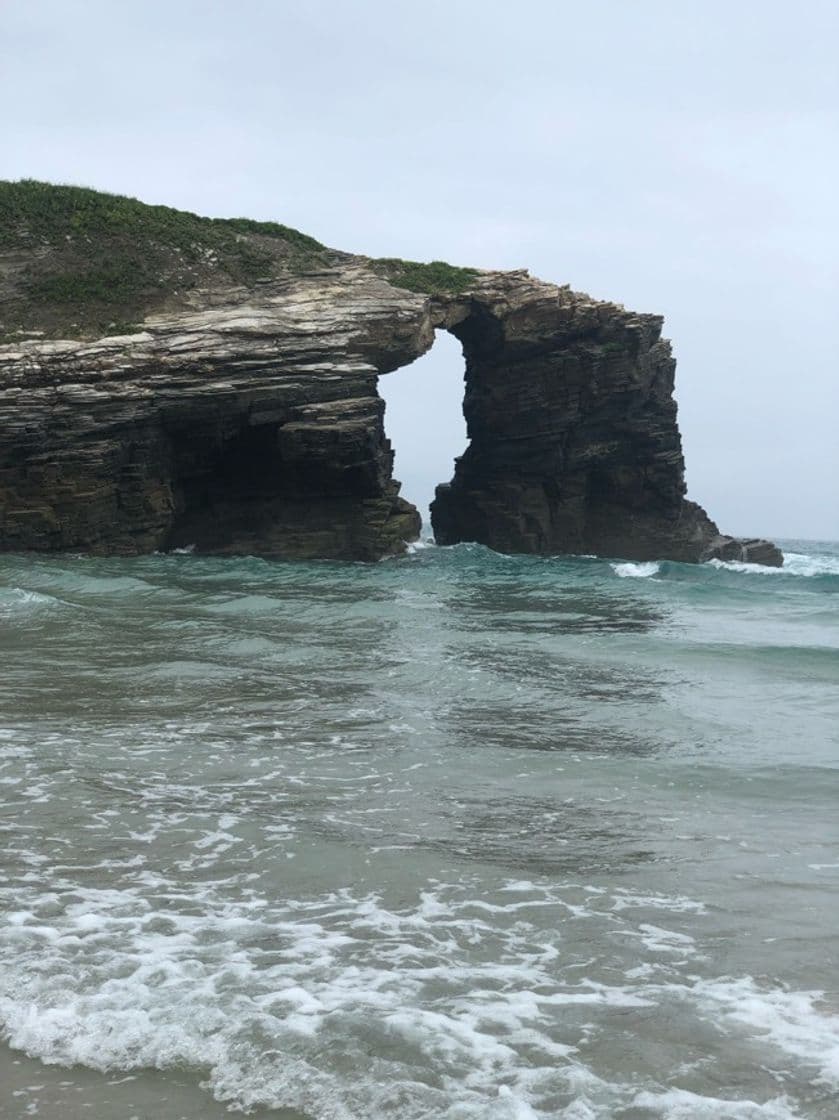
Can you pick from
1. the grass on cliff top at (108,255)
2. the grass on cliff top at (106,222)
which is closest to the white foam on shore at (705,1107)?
the grass on cliff top at (108,255)

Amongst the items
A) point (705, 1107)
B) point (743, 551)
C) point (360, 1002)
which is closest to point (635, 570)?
point (743, 551)

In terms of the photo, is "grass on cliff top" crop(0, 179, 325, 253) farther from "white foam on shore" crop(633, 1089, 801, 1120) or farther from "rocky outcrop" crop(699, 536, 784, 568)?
"white foam on shore" crop(633, 1089, 801, 1120)

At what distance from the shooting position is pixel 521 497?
1591 inches

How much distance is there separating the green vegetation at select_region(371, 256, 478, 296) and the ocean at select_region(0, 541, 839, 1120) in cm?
2487

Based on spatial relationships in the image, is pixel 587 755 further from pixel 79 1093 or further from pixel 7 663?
pixel 7 663

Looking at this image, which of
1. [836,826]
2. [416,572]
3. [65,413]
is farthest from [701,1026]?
[65,413]

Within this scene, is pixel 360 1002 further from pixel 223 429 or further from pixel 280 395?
pixel 223 429

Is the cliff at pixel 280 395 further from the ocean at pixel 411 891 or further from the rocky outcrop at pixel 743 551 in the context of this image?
the ocean at pixel 411 891

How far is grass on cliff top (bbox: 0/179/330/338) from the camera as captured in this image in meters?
31.7

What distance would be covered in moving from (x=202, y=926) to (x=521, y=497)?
36.6 metres

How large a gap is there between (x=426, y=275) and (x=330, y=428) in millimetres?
9035

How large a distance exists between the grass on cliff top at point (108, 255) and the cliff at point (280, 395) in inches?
3.5

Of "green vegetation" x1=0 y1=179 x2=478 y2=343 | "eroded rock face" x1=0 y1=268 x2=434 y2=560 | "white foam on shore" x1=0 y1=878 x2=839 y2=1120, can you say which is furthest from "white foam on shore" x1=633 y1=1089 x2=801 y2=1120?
"green vegetation" x1=0 y1=179 x2=478 y2=343

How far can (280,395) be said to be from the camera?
2956 cm
